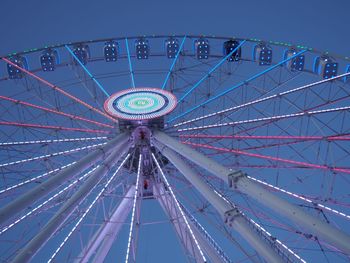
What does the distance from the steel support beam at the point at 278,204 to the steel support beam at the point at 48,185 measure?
2.53 meters

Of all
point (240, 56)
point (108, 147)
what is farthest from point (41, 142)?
point (240, 56)

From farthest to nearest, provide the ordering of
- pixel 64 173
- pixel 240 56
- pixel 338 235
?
pixel 240 56 → pixel 64 173 → pixel 338 235

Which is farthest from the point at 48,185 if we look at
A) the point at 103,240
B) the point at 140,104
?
the point at 140,104

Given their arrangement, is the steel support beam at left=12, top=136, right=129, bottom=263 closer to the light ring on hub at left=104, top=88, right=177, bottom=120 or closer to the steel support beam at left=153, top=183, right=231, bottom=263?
the light ring on hub at left=104, top=88, right=177, bottom=120

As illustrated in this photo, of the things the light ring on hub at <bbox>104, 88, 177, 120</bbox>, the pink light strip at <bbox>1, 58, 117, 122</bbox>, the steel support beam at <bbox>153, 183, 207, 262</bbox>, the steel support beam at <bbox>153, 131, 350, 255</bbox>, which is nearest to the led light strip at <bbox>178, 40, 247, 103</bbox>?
the light ring on hub at <bbox>104, 88, 177, 120</bbox>

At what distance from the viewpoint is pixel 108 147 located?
14.6m

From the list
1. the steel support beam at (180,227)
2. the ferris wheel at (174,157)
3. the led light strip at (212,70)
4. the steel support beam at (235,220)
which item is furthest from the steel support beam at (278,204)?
the led light strip at (212,70)

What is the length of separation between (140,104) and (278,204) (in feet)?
30.8

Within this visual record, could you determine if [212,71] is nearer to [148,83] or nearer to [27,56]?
[27,56]

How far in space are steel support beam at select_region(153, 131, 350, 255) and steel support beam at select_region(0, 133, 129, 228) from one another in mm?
2530

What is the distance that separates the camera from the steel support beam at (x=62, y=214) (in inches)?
376

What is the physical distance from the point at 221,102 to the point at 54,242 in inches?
1025

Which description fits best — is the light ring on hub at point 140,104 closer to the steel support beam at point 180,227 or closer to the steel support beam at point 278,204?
the steel support beam at point 180,227

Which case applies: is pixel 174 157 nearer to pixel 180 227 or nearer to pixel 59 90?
pixel 180 227
